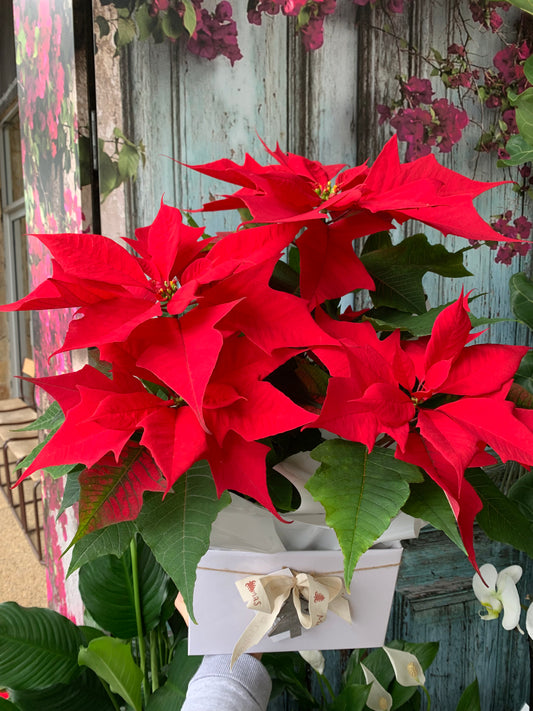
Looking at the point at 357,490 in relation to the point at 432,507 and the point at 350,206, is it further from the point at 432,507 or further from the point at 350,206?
the point at 350,206

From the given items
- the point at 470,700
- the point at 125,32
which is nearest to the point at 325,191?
the point at 125,32

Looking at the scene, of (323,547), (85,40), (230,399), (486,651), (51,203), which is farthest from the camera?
(486,651)

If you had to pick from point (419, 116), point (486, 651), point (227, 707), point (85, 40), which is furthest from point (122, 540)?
point (486, 651)

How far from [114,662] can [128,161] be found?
73 centimetres

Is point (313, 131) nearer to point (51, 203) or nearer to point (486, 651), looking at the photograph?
point (51, 203)

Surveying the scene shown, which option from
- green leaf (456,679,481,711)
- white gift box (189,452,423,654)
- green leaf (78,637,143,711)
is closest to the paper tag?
white gift box (189,452,423,654)

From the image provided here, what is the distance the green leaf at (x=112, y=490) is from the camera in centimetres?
30

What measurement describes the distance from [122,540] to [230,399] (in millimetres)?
125

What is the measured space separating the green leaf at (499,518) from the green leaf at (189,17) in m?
0.85

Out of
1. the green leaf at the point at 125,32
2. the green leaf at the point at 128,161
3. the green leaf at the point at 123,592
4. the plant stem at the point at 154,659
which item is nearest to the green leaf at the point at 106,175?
the green leaf at the point at 128,161

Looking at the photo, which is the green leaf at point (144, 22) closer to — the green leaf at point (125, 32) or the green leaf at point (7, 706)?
the green leaf at point (125, 32)

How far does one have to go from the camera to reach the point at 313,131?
1.01 metres

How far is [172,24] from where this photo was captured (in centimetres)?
89

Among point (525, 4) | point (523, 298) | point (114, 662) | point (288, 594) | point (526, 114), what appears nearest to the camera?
point (288, 594)
